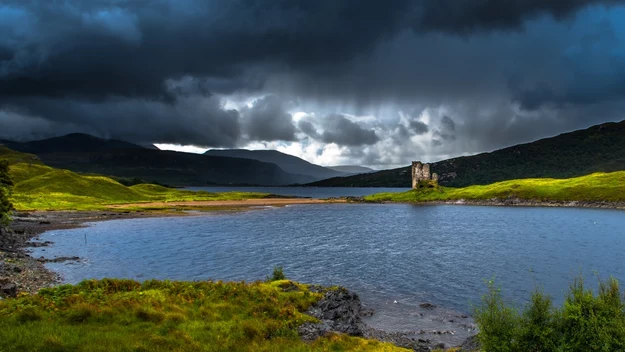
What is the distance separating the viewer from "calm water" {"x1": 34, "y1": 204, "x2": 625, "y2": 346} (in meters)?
46.8

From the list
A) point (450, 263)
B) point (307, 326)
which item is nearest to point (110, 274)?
point (307, 326)

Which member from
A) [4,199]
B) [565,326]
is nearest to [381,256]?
[565,326]

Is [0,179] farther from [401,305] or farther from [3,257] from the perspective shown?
[401,305]

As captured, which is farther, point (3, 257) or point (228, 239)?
point (228, 239)

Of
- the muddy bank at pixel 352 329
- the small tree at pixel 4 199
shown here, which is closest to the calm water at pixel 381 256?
the muddy bank at pixel 352 329

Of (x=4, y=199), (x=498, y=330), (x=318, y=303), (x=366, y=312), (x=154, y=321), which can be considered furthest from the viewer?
(x=4, y=199)

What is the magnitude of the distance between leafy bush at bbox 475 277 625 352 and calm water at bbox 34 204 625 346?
13310 millimetres

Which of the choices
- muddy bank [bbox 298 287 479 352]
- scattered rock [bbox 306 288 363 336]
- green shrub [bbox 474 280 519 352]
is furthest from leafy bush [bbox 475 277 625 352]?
scattered rock [bbox 306 288 363 336]

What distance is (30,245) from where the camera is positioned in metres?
72.1

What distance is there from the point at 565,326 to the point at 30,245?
86331 mm

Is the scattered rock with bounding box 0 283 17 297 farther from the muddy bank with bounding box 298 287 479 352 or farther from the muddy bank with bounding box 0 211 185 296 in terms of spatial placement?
the muddy bank with bounding box 298 287 479 352

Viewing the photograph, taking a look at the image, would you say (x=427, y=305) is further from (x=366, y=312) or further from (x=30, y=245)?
(x=30, y=245)

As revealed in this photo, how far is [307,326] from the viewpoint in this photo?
2680 centimetres

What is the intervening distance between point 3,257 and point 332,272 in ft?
157
